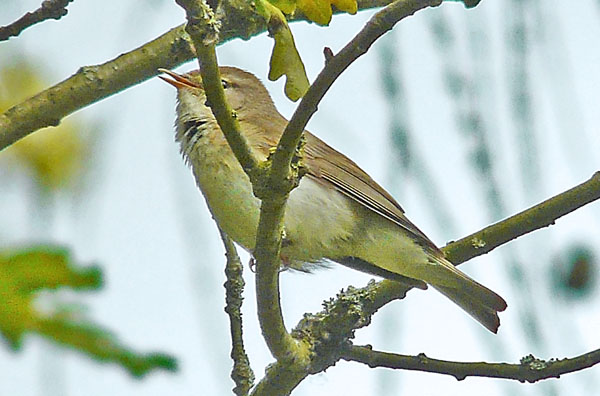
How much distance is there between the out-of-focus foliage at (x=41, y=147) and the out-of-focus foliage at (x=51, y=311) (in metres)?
1.46

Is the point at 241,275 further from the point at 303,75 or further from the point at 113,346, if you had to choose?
the point at 113,346

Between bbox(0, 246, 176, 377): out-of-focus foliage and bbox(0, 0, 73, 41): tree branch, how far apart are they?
148cm

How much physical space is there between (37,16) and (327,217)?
1.47 m

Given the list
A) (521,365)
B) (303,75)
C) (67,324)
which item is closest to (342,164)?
(521,365)

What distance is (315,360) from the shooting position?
7.85 feet

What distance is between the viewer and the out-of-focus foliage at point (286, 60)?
1.41 meters

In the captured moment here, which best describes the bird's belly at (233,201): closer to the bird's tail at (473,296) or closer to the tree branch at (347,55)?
the bird's tail at (473,296)


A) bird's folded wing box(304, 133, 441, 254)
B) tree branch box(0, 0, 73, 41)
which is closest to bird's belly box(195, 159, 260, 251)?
bird's folded wing box(304, 133, 441, 254)

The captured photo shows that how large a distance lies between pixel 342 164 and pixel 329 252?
50 centimetres

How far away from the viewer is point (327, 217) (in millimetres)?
3373

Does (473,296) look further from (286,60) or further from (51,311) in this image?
(51,311)

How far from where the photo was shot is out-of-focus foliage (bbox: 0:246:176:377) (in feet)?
2.79

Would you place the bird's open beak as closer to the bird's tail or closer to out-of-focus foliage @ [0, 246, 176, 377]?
the bird's tail

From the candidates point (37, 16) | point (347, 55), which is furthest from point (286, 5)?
point (37, 16)
